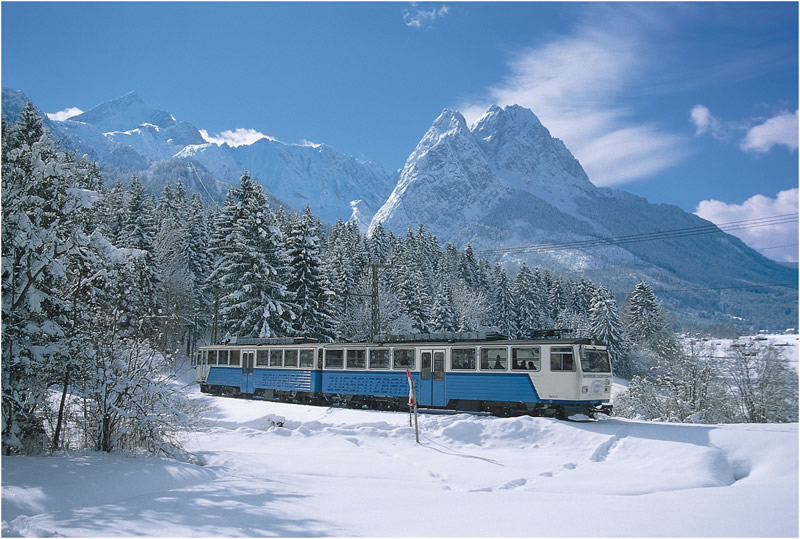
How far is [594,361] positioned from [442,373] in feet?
18.0

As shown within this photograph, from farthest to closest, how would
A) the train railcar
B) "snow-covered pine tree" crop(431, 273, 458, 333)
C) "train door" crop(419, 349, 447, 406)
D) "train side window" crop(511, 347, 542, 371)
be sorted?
"snow-covered pine tree" crop(431, 273, 458, 333), "train door" crop(419, 349, 447, 406), "train side window" crop(511, 347, 542, 371), the train railcar

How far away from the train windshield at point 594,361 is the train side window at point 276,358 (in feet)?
48.6

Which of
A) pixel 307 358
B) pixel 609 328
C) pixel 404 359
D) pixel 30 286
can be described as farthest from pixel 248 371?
pixel 609 328

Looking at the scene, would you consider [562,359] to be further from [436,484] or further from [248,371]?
[248,371]

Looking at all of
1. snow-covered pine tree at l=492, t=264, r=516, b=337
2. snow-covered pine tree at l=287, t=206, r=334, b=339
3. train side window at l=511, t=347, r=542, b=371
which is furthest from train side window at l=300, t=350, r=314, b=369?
snow-covered pine tree at l=492, t=264, r=516, b=337

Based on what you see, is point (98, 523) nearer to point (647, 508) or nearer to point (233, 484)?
point (233, 484)

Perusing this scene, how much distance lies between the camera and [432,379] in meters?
20.7

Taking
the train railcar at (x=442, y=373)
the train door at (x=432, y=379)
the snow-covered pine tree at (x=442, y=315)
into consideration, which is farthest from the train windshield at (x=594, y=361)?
the snow-covered pine tree at (x=442, y=315)

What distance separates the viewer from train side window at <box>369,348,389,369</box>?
72.8 ft

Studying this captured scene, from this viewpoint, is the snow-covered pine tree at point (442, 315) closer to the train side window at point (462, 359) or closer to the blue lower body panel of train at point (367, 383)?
the blue lower body panel of train at point (367, 383)

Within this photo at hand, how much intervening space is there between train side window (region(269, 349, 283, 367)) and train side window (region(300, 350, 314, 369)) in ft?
5.53

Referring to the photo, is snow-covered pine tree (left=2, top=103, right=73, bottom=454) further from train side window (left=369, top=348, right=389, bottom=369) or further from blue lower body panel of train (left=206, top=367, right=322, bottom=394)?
blue lower body panel of train (left=206, top=367, right=322, bottom=394)

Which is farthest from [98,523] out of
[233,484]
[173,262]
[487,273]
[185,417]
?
[487,273]

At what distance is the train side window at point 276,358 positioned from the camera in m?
26.6
